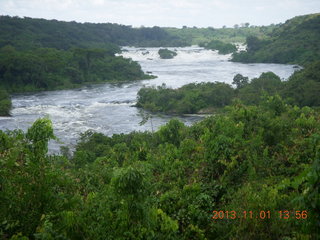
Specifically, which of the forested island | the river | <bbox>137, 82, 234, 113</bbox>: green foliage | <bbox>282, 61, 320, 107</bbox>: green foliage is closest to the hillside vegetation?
the river

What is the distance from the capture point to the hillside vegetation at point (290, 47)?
252ft

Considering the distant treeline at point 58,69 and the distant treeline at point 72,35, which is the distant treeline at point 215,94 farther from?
the distant treeline at point 72,35

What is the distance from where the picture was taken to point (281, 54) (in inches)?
3228

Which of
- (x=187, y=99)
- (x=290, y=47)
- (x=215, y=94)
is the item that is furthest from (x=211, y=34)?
(x=187, y=99)

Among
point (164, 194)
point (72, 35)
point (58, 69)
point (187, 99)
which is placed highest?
point (72, 35)

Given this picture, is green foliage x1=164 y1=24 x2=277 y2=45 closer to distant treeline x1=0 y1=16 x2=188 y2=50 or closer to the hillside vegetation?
distant treeline x1=0 y1=16 x2=188 y2=50

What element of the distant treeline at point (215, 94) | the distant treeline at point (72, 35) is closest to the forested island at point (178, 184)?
the distant treeline at point (215, 94)

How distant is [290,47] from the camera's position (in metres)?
82.3

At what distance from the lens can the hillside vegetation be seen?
252 feet

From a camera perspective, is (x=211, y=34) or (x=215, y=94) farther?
(x=211, y=34)

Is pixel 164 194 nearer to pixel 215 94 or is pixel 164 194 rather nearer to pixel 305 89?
pixel 305 89

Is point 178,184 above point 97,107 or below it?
above

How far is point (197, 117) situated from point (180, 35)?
117 metres

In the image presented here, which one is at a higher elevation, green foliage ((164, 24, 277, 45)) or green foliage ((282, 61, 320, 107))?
green foliage ((164, 24, 277, 45))
